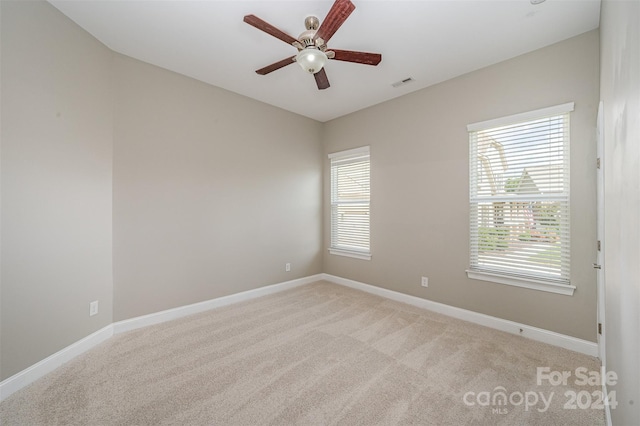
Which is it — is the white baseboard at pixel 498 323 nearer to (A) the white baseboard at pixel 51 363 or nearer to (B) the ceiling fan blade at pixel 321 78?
(B) the ceiling fan blade at pixel 321 78

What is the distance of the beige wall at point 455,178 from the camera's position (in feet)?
7.73

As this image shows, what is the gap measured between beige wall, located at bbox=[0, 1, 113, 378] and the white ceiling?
1.06ft

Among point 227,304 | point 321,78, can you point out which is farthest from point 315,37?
point 227,304

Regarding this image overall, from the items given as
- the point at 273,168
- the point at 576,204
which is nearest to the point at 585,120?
the point at 576,204

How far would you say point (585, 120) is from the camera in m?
2.34

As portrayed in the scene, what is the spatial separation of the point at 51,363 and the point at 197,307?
1358 mm

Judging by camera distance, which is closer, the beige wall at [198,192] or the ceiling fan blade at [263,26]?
the ceiling fan blade at [263,26]

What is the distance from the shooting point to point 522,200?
2670 millimetres

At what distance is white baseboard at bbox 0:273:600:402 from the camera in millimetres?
1972

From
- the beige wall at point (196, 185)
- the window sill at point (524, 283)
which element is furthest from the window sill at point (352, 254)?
the window sill at point (524, 283)

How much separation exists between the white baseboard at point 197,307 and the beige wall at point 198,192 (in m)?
0.07

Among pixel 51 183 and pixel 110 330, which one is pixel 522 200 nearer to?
pixel 51 183

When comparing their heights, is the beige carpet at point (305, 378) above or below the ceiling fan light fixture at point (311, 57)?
below

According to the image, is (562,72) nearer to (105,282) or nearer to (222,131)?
(222,131)
